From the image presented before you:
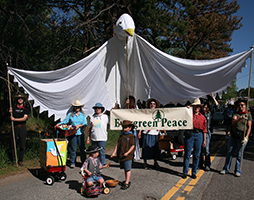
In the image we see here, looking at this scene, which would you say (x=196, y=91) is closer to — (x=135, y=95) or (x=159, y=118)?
(x=159, y=118)

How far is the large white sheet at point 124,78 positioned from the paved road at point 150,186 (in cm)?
173

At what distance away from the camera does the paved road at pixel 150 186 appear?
4.71 metres

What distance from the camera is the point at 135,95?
6.56m

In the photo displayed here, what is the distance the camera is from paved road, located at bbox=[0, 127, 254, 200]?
4.71 metres

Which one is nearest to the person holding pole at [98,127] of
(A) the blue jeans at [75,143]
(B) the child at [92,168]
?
(A) the blue jeans at [75,143]

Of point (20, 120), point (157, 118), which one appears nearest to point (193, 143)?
point (157, 118)

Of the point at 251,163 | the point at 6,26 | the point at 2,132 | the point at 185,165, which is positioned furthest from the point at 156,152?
the point at 2,132

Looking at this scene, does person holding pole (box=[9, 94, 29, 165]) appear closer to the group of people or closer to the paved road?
the group of people

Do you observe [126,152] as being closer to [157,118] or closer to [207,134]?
[157,118]

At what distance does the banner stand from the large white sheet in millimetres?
339

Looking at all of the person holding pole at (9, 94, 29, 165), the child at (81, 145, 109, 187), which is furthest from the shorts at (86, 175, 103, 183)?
the person holding pole at (9, 94, 29, 165)

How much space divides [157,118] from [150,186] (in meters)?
1.67

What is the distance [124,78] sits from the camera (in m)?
6.56

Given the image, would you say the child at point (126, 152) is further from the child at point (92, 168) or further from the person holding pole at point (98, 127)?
the person holding pole at point (98, 127)
